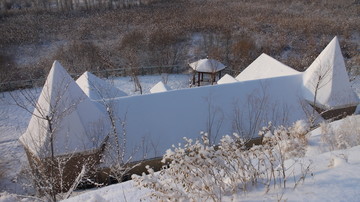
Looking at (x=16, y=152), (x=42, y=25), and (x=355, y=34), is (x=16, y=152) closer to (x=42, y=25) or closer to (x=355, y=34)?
(x=42, y=25)

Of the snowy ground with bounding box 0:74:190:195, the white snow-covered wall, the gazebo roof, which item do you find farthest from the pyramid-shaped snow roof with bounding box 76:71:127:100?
the gazebo roof

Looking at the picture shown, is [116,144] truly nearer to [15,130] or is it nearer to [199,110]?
[199,110]

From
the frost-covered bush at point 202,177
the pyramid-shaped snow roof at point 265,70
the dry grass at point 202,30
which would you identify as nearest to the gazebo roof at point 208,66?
the pyramid-shaped snow roof at point 265,70

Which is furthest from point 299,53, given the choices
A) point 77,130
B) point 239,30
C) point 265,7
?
point 77,130

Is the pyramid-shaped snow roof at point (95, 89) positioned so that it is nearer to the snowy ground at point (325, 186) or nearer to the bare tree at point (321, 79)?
the bare tree at point (321, 79)

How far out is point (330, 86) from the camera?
47.4ft

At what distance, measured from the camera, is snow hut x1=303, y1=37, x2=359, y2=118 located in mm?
14352

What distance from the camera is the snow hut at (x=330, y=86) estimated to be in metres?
14.4

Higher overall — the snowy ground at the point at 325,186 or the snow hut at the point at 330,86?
the snow hut at the point at 330,86

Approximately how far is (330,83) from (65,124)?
1115 centimetres

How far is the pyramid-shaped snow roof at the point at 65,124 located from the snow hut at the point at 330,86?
904cm

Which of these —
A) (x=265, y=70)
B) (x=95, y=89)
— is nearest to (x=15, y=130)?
(x=95, y=89)

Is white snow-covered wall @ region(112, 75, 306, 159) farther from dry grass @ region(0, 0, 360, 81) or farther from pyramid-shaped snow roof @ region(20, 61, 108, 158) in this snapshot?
dry grass @ region(0, 0, 360, 81)

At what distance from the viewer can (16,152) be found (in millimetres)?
17625
